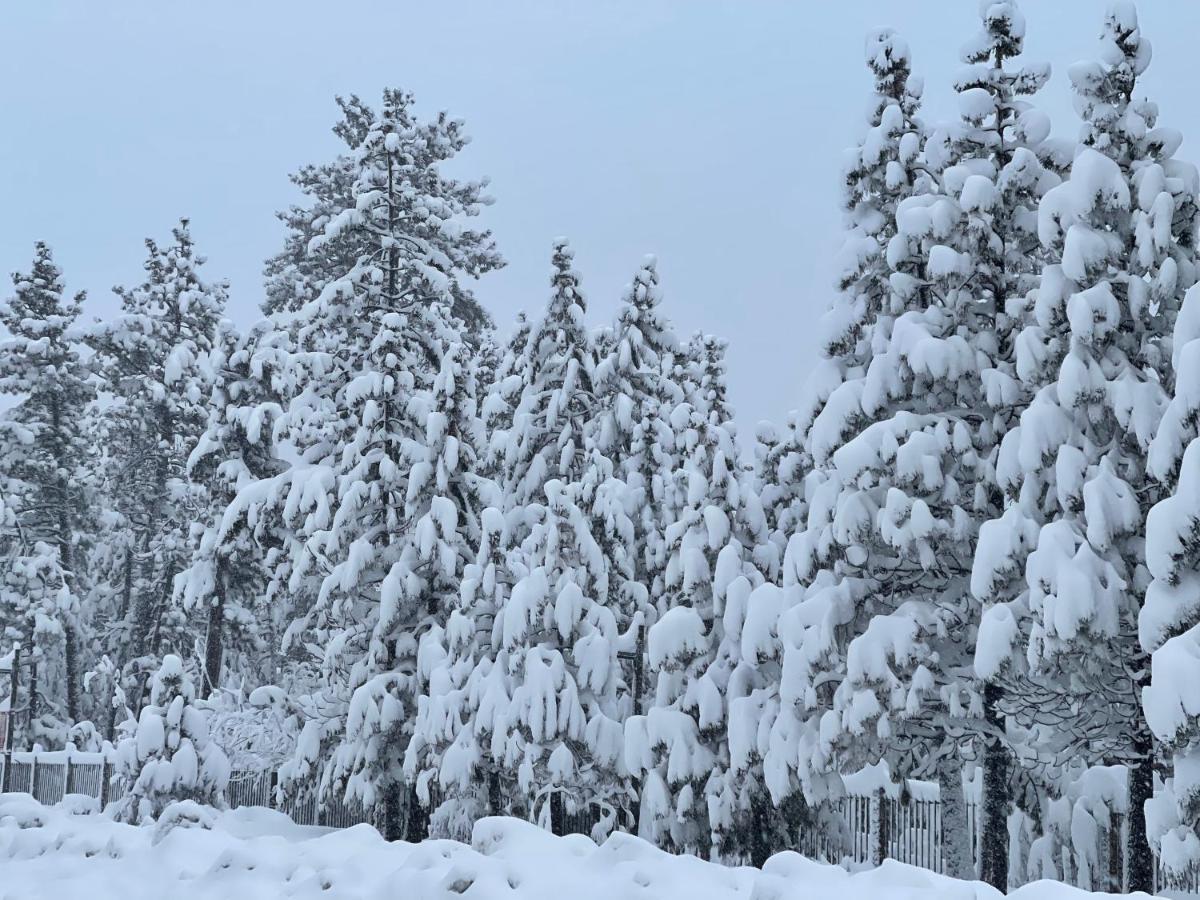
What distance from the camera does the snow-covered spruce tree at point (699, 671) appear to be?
19.6m

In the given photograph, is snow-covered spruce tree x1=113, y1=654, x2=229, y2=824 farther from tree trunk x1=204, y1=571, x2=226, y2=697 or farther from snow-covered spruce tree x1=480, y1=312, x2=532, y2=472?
snow-covered spruce tree x1=480, y1=312, x2=532, y2=472

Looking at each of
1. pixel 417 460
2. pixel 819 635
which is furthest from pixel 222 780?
pixel 819 635

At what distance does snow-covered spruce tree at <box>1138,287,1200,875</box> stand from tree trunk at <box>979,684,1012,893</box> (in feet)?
10.8

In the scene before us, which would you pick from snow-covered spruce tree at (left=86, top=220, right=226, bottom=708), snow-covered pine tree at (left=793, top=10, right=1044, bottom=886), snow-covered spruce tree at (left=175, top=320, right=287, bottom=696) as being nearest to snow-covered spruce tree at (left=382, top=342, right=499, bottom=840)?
snow-covered spruce tree at (left=175, top=320, right=287, bottom=696)

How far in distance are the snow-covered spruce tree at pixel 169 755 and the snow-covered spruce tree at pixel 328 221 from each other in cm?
1408

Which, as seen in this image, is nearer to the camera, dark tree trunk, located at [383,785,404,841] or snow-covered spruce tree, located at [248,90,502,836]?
snow-covered spruce tree, located at [248,90,502,836]

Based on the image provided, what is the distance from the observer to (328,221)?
34594 millimetres

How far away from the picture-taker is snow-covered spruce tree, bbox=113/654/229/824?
899 inches

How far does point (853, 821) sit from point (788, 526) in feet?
19.9

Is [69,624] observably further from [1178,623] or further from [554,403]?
[1178,623]

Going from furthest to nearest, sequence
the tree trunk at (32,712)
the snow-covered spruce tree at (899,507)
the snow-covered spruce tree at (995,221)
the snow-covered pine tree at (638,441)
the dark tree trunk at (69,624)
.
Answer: the tree trunk at (32,712)
the dark tree trunk at (69,624)
the snow-covered pine tree at (638,441)
the snow-covered spruce tree at (995,221)
the snow-covered spruce tree at (899,507)

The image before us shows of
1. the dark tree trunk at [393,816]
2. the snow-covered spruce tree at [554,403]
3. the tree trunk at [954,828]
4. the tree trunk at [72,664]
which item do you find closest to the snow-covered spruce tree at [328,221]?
the snow-covered spruce tree at [554,403]

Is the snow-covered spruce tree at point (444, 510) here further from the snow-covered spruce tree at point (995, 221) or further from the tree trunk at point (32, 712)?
the tree trunk at point (32, 712)

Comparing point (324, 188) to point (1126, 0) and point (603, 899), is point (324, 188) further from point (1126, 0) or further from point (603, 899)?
point (603, 899)
